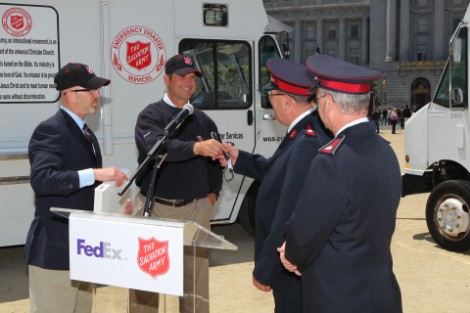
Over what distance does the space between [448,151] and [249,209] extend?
2.57 meters

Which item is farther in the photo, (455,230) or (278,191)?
(455,230)

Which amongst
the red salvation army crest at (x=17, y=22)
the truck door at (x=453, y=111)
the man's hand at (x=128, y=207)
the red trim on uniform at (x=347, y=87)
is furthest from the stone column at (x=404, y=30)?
the red trim on uniform at (x=347, y=87)

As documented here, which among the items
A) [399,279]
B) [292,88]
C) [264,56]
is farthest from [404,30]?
[292,88]

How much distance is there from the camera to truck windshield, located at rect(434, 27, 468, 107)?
6570mm

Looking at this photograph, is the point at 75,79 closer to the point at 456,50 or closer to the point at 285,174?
the point at 285,174

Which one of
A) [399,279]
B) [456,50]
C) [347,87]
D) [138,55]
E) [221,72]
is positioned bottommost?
[399,279]

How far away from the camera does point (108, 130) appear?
225 inches

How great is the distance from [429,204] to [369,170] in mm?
5149

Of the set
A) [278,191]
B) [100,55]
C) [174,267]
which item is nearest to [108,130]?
[100,55]

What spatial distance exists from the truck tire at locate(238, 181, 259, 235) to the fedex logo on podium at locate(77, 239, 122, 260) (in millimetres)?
4245

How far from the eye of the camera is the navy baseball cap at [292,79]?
9.44 feet

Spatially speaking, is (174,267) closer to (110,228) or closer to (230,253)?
(110,228)

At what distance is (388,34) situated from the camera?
256ft

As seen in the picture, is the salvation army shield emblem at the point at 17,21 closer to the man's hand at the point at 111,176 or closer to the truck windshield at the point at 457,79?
the man's hand at the point at 111,176
